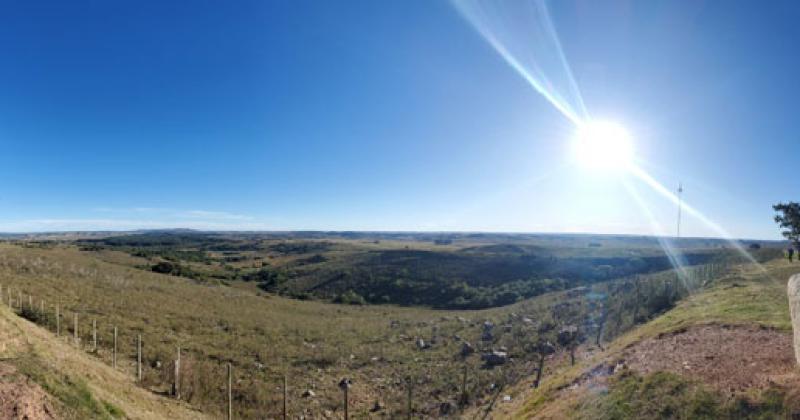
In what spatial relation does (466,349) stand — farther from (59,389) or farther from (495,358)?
(59,389)

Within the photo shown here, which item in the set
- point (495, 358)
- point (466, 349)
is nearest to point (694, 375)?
point (495, 358)

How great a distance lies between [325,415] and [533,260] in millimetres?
63157

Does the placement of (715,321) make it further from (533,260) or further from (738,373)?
(533,260)

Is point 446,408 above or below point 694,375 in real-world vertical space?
below

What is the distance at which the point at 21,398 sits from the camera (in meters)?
7.09

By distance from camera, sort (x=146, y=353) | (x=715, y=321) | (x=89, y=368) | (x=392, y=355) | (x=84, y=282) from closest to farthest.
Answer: (x=89, y=368) → (x=715, y=321) → (x=146, y=353) → (x=392, y=355) → (x=84, y=282)

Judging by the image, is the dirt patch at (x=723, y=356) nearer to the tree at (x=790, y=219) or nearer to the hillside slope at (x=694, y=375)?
the hillside slope at (x=694, y=375)

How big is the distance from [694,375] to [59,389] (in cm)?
1492

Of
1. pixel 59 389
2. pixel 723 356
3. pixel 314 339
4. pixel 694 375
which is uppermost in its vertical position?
pixel 59 389

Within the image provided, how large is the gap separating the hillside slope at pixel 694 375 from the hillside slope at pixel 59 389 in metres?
11.1

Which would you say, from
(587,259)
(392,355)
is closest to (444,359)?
(392,355)

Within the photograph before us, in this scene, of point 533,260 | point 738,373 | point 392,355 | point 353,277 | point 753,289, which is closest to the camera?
point 738,373

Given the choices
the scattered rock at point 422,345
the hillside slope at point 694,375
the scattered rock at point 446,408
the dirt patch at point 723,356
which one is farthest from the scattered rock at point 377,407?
the dirt patch at point 723,356

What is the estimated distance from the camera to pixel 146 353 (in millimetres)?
17141
